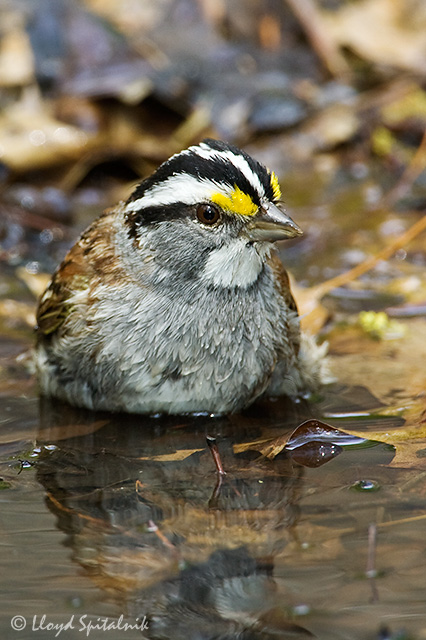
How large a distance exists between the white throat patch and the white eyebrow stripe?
10.3 inches

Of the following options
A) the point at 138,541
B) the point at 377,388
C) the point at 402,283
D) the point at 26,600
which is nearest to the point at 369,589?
the point at 138,541

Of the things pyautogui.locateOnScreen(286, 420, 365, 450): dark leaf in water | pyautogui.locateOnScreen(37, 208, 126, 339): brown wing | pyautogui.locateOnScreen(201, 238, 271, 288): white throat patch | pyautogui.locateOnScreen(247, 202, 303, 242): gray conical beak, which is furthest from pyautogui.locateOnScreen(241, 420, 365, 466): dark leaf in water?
pyautogui.locateOnScreen(37, 208, 126, 339): brown wing

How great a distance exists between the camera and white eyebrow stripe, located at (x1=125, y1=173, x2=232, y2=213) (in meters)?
4.33

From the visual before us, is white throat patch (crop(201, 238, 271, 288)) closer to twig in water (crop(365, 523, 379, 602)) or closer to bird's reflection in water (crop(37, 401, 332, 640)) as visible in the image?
bird's reflection in water (crop(37, 401, 332, 640))

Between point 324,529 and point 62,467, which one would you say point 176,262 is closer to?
point 62,467

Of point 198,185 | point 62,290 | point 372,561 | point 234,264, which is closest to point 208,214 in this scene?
point 198,185

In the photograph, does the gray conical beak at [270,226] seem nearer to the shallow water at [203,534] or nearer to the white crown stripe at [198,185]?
the white crown stripe at [198,185]

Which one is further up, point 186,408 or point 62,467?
point 186,408

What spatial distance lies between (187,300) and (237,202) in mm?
582

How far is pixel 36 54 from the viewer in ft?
29.3

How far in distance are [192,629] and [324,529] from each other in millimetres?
743

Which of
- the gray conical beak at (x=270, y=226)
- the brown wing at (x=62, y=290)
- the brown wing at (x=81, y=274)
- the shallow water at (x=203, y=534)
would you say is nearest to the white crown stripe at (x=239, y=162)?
the gray conical beak at (x=270, y=226)

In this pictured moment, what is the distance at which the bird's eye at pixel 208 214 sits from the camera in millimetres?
4383

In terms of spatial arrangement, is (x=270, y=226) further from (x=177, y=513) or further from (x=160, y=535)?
(x=160, y=535)
